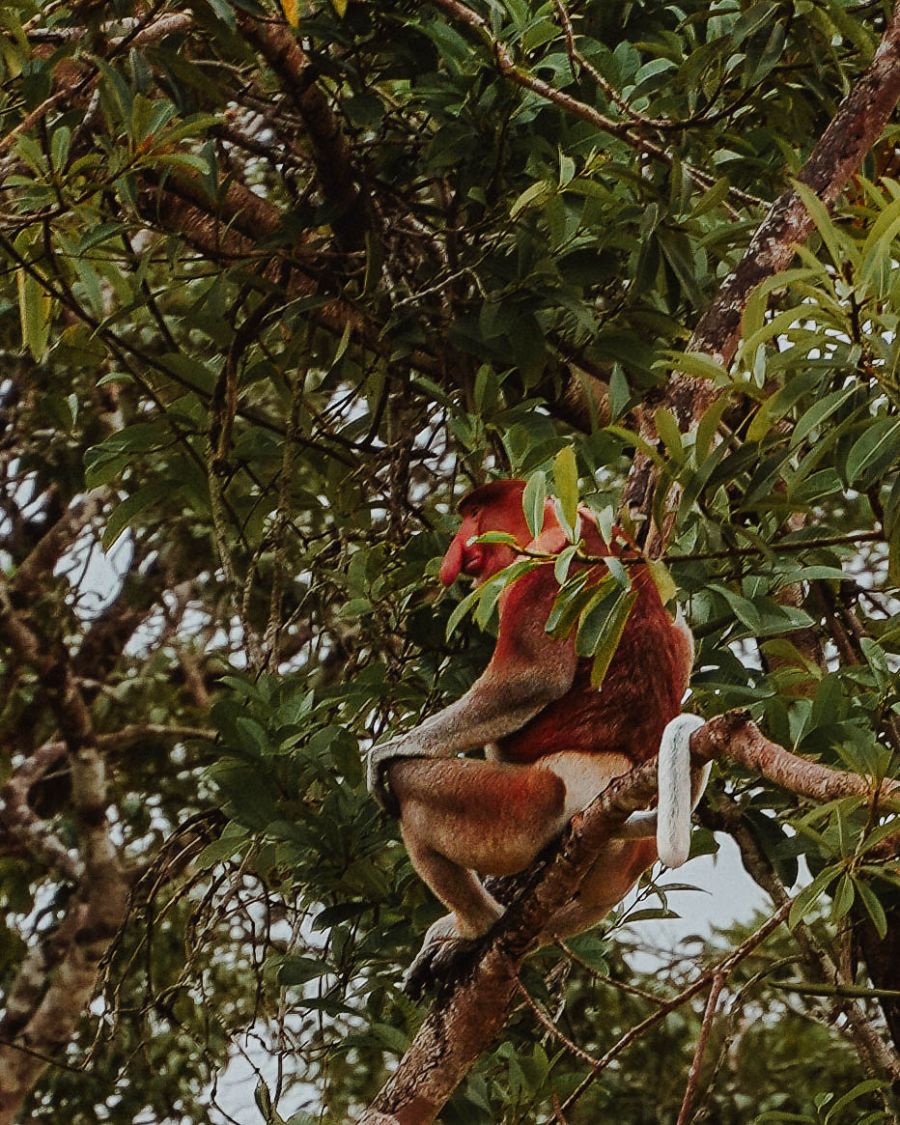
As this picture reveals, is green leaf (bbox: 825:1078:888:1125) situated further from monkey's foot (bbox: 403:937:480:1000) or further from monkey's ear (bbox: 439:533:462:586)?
monkey's ear (bbox: 439:533:462:586)

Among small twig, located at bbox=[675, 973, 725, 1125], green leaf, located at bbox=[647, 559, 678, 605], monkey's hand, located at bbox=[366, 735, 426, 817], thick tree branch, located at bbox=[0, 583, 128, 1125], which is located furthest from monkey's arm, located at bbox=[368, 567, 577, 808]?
thick tree branch, located at bbox=[0, 583, 128, 1125]

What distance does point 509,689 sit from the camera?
210cm

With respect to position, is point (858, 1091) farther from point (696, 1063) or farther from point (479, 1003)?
point (696, 1063)

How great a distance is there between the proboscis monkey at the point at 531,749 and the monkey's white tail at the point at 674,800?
0.55 meters

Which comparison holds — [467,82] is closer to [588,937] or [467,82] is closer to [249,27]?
[249,27]

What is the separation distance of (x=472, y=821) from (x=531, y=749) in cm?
14

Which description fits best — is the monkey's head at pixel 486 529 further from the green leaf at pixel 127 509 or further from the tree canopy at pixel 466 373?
the green leaf at pixel 127 509

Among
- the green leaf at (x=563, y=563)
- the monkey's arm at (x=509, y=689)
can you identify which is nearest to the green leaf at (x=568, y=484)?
the green leaf at (x=563, y=563)

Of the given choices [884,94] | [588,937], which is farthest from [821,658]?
[884,94]

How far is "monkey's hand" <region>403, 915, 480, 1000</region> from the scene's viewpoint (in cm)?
211

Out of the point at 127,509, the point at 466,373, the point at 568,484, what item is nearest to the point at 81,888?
the point at 127,509

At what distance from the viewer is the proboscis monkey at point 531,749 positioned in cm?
207

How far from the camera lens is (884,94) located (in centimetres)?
208

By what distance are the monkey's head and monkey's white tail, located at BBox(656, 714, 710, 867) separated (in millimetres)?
767
